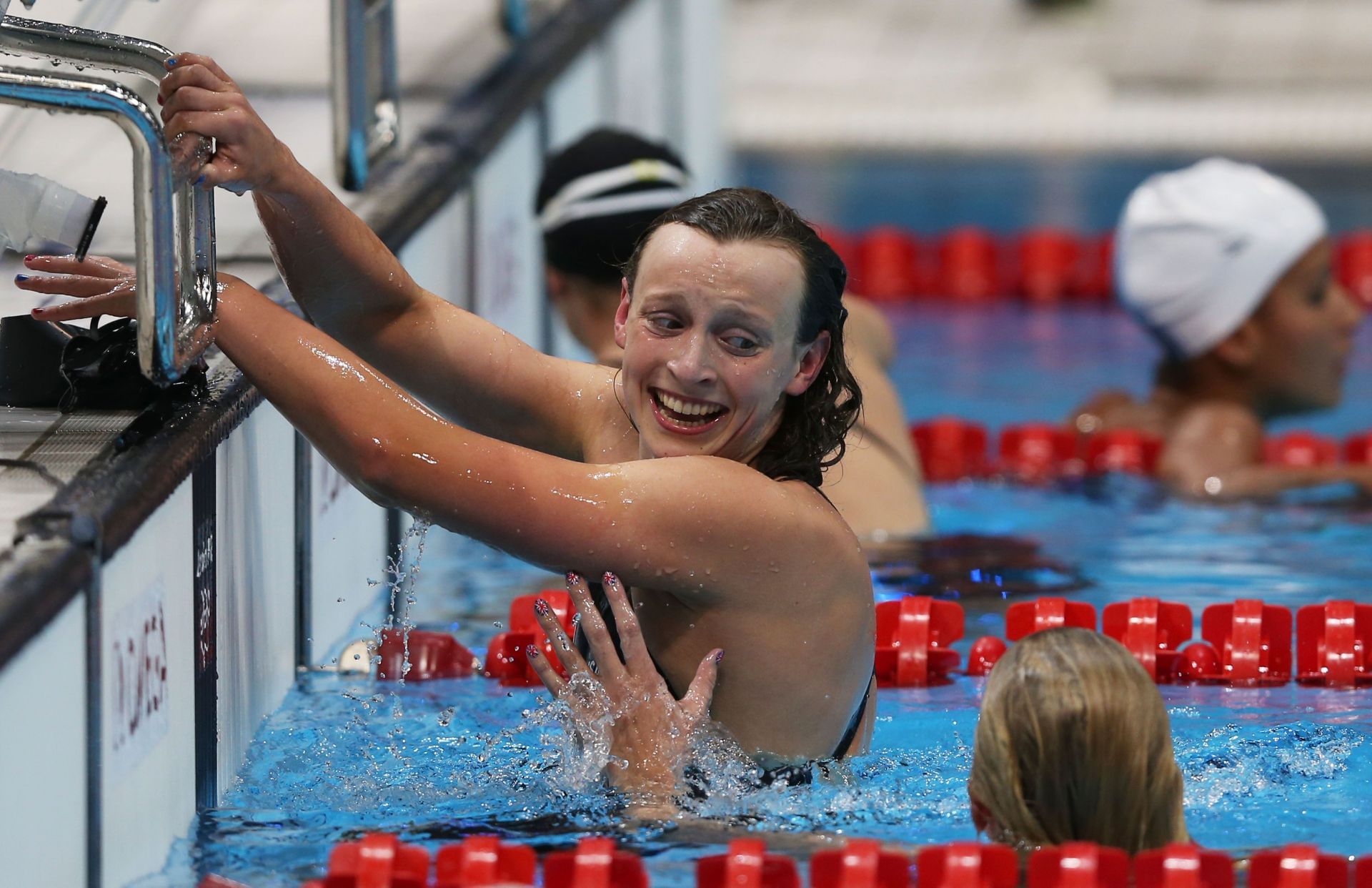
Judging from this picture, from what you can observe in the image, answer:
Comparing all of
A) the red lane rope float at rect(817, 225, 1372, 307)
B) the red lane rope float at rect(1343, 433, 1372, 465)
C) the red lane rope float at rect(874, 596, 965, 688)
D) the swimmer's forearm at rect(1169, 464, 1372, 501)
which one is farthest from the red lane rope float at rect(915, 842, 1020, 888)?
the red lane rope float at rect(817, 225, 1372, 307)

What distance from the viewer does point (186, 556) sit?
2.53 metres

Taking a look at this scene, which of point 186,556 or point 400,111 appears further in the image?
point 400,111

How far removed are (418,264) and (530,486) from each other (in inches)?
79.6

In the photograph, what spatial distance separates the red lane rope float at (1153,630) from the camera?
11.5 feet

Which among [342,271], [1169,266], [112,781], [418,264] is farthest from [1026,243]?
[112,781]

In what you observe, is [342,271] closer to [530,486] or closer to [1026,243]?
[530,486]

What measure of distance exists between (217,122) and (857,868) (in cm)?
114

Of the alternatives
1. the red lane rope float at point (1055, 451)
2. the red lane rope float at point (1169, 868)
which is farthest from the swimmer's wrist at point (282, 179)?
the red lane rope float at point (1055, 451)

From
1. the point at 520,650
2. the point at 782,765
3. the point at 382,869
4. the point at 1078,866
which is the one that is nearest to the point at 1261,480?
the point at 520,650

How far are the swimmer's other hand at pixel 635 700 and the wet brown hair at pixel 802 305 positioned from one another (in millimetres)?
282

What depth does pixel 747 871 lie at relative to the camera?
2.22 meters

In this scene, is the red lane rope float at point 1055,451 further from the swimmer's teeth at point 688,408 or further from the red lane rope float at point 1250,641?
the swimmer's teeth at point 688,408

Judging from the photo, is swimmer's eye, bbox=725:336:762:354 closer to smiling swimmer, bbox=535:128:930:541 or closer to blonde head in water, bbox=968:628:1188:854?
blonde head in water, bbox=968:628:1188:854

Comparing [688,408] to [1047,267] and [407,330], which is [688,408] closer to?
[407,330]
